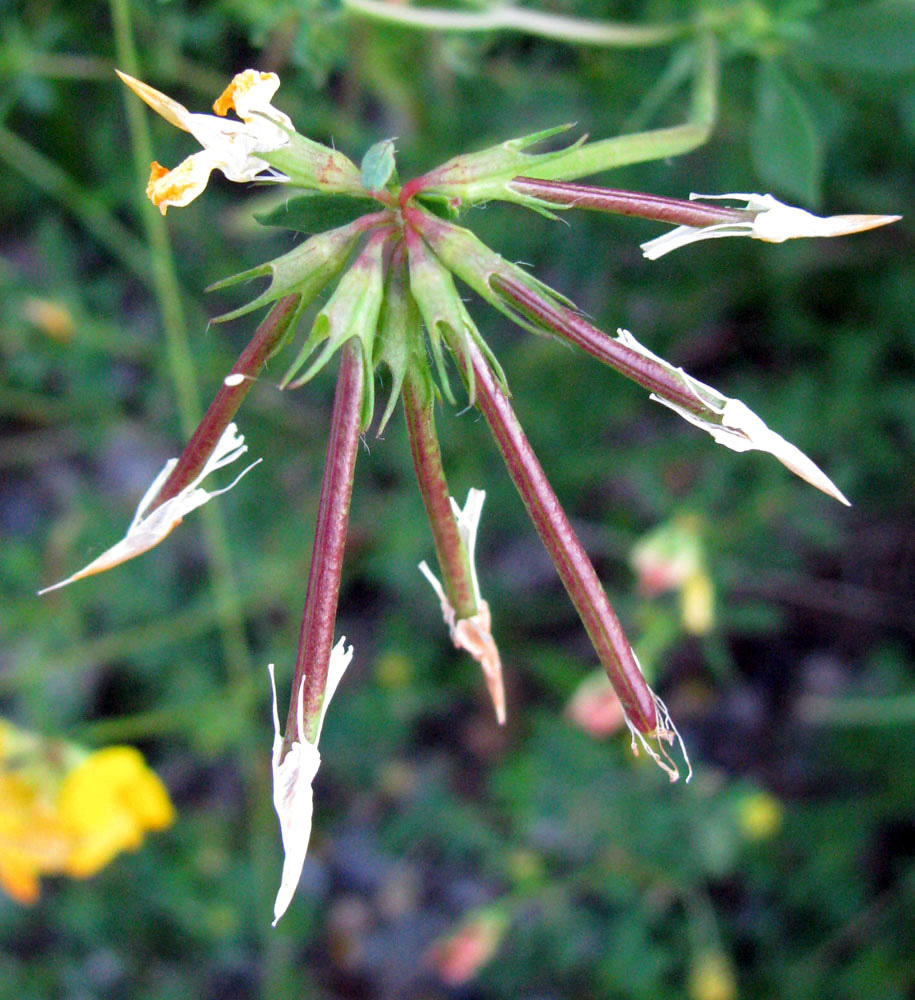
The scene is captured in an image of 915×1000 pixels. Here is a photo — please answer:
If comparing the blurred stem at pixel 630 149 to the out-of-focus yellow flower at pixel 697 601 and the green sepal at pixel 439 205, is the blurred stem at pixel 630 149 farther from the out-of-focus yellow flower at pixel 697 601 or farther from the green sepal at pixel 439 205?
the out-of-focus yellow flower at pixel 697 601

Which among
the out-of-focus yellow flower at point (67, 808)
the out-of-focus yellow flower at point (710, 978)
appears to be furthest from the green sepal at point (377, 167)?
the out-of-focus yellow flower at point (710, 978)

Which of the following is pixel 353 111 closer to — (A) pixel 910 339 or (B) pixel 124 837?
(A) pixel 910 339

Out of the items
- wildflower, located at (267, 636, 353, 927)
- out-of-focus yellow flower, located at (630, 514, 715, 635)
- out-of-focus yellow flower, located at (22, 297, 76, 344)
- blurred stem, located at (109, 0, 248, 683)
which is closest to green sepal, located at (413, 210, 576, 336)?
wildflower, located at (267, 636, 353, 927)

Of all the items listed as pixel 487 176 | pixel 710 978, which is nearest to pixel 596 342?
pixel 487 176

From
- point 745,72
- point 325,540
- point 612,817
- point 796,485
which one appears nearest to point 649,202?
point 325,540

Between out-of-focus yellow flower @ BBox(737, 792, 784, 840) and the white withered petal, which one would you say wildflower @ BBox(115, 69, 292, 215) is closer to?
the white withered petal

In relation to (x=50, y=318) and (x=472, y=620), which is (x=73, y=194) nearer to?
(x=50, y=318)
